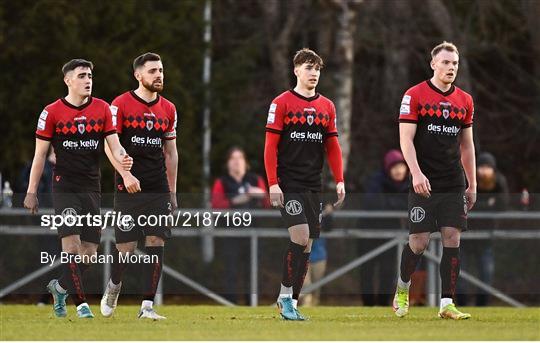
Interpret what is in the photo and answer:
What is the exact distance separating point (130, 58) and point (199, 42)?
Answer: 146 cm

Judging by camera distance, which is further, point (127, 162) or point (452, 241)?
point (452, 241)

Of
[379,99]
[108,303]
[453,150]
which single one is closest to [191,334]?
Result: [108,303]

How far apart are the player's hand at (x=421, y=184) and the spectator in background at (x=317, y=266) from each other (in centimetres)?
483

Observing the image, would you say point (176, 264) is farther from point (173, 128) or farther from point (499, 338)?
point (499, 338)

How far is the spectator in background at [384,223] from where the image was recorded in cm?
1727

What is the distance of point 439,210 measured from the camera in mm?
12789

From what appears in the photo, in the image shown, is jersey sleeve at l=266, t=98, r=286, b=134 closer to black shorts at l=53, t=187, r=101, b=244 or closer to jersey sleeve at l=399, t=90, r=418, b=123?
jersey sleeve at l=399, t=90, r=418, b=123

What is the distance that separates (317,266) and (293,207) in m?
5.02

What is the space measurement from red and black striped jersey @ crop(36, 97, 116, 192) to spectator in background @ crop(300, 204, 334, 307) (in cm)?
483

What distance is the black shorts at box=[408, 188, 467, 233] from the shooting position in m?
12.7

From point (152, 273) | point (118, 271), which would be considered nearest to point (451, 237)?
point (152, 273)

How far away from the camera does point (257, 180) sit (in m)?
18.1

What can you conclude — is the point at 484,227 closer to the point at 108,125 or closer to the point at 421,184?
the point at 421,184

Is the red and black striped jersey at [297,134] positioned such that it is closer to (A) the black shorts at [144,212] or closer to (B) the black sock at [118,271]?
(A) the black shorts at [144,212]
